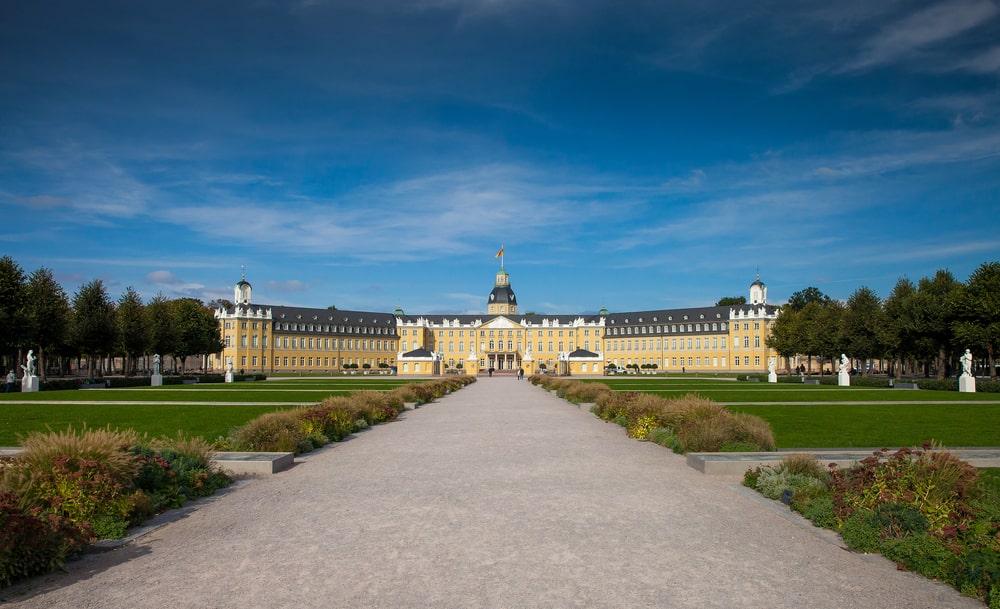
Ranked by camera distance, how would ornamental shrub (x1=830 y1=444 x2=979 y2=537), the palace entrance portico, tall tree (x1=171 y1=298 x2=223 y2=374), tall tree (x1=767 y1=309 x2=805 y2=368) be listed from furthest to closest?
the palace entrance portico < tall tree (x1=767 y1=309 x2=805 y2=368) < tall tree (x1=171 y1=298 x2=223 y2=374) < ornamental shrub (x1=830 y1=444 x2=979 y2=537)

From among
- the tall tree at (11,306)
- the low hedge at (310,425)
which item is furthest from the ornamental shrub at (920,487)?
the tall tree at (11,306)

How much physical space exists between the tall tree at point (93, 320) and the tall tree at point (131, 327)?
139cm

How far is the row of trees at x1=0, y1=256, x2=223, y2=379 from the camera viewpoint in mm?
46781

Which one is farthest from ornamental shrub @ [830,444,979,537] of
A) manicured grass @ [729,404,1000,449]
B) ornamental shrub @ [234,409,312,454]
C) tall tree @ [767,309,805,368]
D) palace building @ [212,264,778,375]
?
palace building @ [212,264,778,375]

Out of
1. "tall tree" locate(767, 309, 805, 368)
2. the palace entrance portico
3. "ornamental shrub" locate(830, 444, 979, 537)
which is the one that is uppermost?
"tall tree" locate(767, 309, 805, 368)

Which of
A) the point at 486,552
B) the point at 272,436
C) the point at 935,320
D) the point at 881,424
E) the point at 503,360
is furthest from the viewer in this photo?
the point at 503,360

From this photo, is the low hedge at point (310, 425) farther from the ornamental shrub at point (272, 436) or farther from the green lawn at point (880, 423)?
the green lawn at point (880, 423)

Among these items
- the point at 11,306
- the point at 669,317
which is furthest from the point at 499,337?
the point at 11,306

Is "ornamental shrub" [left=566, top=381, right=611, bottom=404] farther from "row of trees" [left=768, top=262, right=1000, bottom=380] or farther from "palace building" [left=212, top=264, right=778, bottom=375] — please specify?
"palace building" [left=212, top=264, right=778, bottom=375]

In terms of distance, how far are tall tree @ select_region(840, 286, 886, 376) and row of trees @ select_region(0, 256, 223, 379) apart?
66608 mm

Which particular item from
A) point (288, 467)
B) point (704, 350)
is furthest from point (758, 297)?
point (288, 467)

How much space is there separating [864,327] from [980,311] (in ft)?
61.6

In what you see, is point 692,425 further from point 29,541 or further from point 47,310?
point 47,310

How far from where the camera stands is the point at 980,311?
1914 inches
